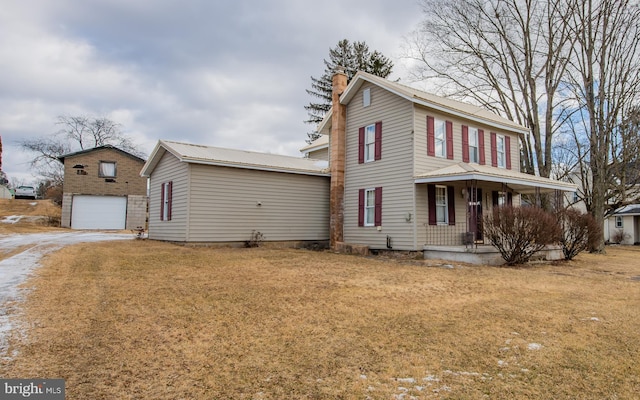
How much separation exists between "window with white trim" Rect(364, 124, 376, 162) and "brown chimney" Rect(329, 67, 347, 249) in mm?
1198

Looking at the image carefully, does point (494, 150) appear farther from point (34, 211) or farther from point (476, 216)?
point (34, 211)

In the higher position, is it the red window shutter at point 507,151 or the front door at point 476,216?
the red window shutter at point 507,151

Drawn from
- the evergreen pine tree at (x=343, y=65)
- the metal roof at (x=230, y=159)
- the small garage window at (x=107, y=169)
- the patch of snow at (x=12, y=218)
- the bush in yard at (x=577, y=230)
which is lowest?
the bush in yard at (x=577, y=230)

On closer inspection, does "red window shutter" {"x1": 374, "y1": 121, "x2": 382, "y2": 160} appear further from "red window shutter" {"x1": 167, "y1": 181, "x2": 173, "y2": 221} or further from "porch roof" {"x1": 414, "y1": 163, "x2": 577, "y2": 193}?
"red window shutter" {"x1": 167, "y1": 181, "x2": 173, "y2": 221}

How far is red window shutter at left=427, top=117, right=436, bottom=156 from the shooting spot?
14.4 meters

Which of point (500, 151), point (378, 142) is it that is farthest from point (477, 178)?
point (500, 151)

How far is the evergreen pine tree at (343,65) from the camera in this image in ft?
124

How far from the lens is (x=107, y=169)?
97.7 ft

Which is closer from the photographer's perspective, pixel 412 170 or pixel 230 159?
pixel 412 170

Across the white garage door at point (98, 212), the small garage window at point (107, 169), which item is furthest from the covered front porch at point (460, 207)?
the small garage window at point (107, 169)

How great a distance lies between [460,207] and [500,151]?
4047 millimetres

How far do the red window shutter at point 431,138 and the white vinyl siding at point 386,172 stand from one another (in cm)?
80

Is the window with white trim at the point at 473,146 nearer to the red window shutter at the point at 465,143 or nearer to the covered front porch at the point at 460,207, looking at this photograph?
the red window shutter at the point at 465,143

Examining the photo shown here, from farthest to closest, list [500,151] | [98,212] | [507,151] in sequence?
[98,212]
[507,151]
[500,151]
